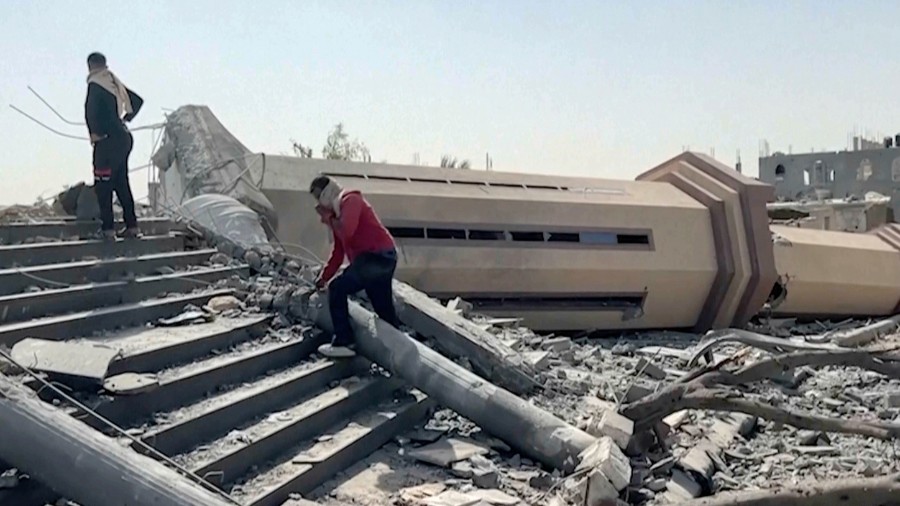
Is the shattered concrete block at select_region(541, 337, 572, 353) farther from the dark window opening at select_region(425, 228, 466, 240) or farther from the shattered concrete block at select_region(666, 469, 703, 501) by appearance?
the shattered concrete block at select_region(666, 469, 703, 501)

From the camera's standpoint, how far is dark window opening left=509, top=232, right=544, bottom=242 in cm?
1130

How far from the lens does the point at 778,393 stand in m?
8.36

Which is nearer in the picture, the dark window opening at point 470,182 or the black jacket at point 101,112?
the black jacket at point 101,112

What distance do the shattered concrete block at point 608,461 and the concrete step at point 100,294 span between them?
337 centimetres

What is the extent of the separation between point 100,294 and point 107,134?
162cm

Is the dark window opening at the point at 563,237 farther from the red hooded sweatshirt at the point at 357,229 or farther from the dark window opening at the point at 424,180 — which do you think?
the red hooded sweatshirt at the point at 357,229

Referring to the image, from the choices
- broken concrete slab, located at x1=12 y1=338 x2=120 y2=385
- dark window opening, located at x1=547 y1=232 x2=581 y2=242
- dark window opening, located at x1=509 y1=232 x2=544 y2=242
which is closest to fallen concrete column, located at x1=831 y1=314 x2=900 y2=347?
dark window opening, located at x1=547 y1=232 x2=581 y2=242

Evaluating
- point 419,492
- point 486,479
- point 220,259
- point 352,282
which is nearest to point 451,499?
point 419,492

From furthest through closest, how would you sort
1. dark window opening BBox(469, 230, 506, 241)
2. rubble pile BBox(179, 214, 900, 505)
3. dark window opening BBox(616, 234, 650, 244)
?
dark window opening BBox(616, 234, 650, 244), dark window opening BBox(469, 230, 506, 241), rubble pile BBox(179, 214, 900, 505)

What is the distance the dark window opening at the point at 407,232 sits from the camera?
1058 cm

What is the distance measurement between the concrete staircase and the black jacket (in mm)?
823

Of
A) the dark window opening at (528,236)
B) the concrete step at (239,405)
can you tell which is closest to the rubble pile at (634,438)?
the concrete step at (239,405)

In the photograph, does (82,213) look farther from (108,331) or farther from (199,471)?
(199,471)

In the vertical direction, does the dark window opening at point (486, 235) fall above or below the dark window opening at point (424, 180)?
below
